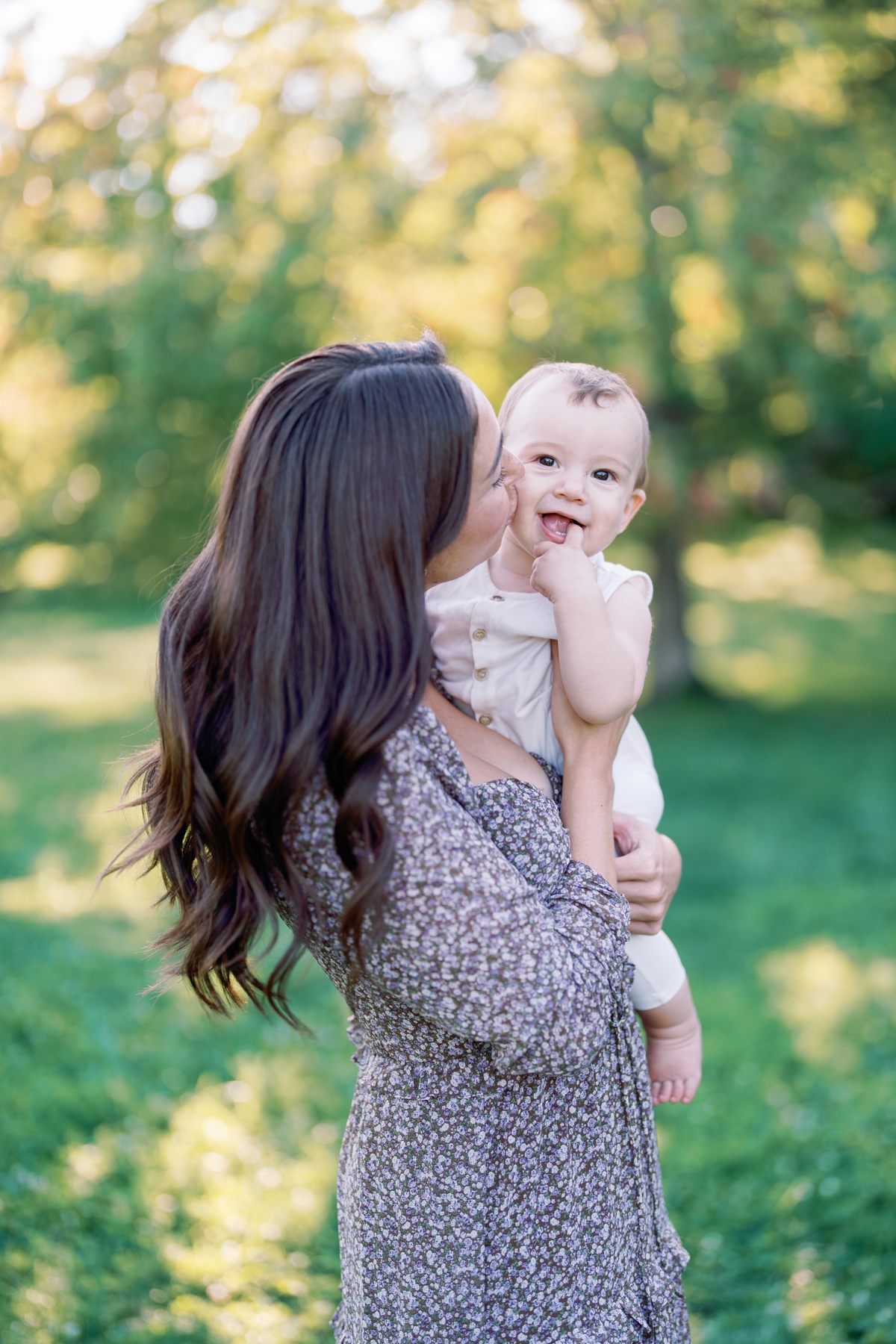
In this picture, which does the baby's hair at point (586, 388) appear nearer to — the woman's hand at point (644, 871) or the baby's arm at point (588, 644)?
the baby's arm at point (588, 644)

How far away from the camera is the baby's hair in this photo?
6.03ft

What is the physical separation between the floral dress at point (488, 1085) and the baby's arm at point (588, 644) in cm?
16

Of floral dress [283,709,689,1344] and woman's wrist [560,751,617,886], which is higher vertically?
woman's wrist [560,751,617,886]

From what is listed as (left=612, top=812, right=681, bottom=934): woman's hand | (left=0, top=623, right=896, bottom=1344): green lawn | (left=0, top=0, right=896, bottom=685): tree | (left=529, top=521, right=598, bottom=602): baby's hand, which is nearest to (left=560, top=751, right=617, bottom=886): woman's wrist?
(left=612, top=812, right=681, bottom=934): woman's hand

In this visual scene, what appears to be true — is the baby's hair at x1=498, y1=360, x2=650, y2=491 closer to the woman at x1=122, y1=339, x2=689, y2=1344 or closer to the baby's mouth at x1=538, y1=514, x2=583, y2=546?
the baby's mouth at x1=538, y1=514, x2=583, y2=546

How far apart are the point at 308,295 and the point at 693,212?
2.65m

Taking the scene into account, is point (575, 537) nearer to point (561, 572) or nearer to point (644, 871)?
point (561, 572)

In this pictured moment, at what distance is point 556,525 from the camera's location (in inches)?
71.5

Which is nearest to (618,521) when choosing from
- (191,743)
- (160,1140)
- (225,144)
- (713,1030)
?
(191,743)

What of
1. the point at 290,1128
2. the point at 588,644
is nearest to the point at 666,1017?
the point at 588,644

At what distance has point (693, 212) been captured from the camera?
7730mm

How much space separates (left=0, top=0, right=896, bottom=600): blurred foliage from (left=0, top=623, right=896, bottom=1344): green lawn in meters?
3.54

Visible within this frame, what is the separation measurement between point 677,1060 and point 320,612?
3.63ft

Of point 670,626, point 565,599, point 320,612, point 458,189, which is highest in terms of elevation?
point 458,189
